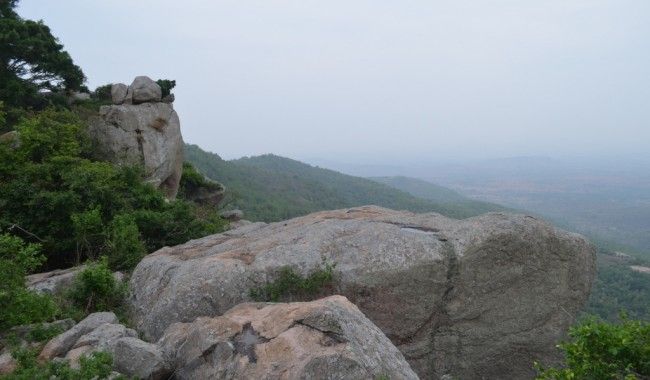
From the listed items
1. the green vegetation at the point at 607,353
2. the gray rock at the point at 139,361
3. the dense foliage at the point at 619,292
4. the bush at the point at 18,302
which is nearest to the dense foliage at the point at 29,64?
the bush at the point at 18,302

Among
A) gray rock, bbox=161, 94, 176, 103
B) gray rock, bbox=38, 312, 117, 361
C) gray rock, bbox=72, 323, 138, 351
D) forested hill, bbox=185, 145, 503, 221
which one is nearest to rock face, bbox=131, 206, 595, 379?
gray rock, bbox=38, 312, 117, 361

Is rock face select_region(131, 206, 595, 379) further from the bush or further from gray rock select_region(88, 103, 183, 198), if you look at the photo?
gray rock select_region(88, 103, 183, 198)

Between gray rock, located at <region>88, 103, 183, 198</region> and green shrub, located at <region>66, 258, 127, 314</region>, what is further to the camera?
gray rock, located at <region>88, 103, 183, 198</region>

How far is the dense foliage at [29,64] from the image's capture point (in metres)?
23.2

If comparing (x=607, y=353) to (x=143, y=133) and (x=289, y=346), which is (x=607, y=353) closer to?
(x=289, y=346)

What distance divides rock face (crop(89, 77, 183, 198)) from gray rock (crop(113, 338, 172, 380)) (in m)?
15.5

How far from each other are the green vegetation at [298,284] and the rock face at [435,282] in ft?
0.45

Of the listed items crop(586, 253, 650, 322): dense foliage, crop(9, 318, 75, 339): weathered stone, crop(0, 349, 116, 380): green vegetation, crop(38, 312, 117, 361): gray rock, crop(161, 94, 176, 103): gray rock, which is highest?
crop(161, 94, 176, 103): gray rock

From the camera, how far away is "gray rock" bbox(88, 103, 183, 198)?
2222cm

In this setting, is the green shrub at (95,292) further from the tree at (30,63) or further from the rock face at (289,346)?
the tree at (30,63)

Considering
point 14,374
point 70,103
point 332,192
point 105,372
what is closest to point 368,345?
point 105,372

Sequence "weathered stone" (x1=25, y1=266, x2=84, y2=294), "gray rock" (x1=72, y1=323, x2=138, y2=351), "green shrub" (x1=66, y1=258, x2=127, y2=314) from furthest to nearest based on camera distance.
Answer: "weathered stone" (x1=25, y1=266, x2=84, y2=294), "green shrub" (x1=66, y1=258, x2=127, y2=314), "gray rock" (x1=72, y1=323, x2=138, y2=351)

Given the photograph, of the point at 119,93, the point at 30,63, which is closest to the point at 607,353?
the point at 119,93

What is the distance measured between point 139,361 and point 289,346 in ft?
6.30
